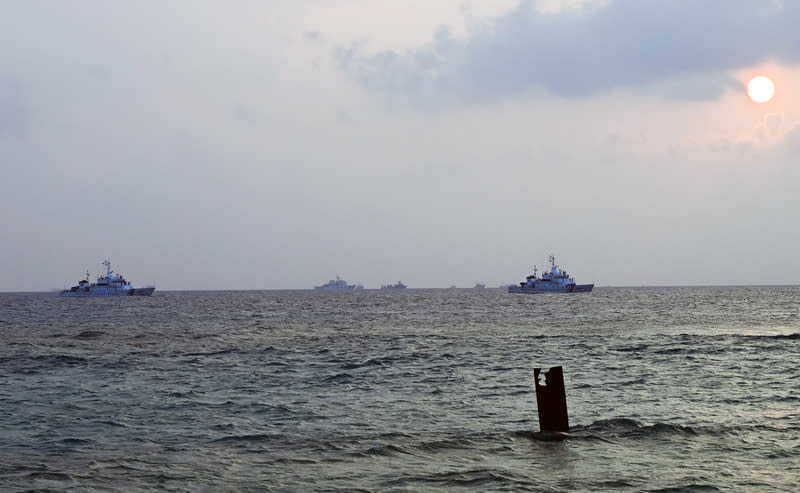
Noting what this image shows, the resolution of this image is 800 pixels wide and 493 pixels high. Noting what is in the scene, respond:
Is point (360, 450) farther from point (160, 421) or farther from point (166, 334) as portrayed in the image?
point (166, 334)

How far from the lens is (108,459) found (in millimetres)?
16453

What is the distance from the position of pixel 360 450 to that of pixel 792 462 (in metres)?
9.06

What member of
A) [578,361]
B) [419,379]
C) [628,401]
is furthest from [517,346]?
[628,401]

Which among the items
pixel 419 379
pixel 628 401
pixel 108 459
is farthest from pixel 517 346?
pixel 108 459

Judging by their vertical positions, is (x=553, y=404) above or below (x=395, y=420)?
above

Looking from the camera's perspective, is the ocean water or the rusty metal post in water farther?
the rusty metal post in water

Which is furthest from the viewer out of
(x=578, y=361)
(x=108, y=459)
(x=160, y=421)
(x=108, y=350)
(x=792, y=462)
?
(x=108, y=350)

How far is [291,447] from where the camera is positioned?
17609mm

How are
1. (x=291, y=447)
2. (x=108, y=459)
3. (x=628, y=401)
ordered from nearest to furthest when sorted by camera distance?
(x=108, y=459), (x=291, y=447), (x=628, y=401)

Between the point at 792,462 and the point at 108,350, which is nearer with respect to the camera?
the point at 792,462

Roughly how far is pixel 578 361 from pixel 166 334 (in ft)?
116

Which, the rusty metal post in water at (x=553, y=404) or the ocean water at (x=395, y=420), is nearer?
the ocean water at (x=395, y=420)

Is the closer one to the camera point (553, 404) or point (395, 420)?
point (553, 404)

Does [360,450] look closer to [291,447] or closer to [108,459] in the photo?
[291,447]
